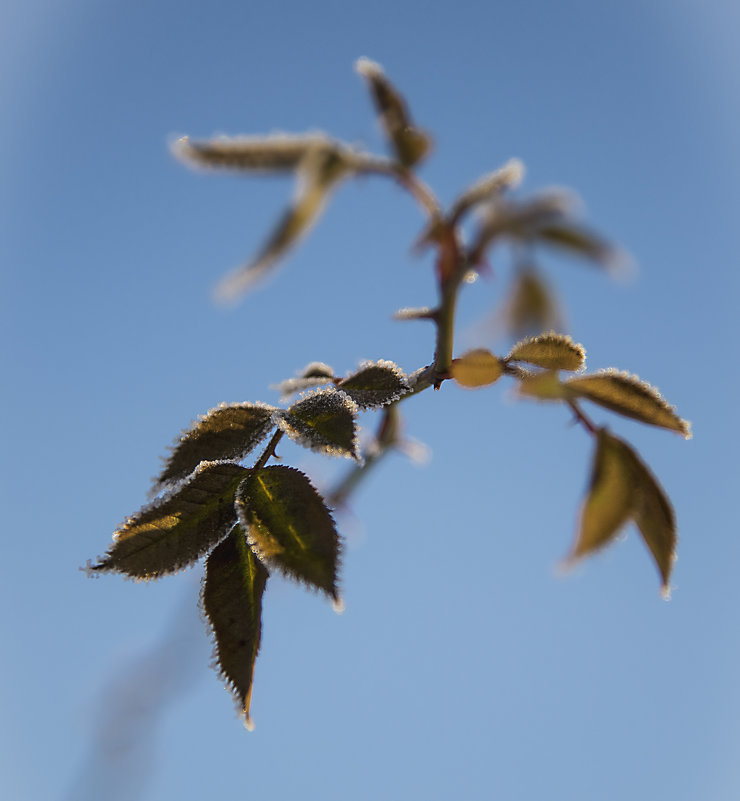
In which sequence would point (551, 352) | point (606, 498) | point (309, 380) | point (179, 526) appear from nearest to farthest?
point (606, 498) < point (179, 526) < point (551, 352) < point (309, 380)

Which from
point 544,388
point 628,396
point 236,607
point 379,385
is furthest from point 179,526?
point 628,396

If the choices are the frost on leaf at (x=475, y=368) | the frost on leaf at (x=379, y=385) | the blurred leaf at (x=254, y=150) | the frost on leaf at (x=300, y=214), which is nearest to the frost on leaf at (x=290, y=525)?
the frost on leaf at (x=379, y=385)

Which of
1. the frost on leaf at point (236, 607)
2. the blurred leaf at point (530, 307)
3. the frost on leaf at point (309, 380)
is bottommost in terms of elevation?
the frost on leaf at point (236, 607)

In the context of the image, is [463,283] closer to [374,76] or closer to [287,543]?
[374,76]

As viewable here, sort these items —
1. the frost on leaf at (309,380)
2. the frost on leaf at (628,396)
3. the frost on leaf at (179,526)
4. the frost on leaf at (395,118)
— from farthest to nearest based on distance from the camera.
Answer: the frost on leaf at (309,380), the frost on leaf at (628,396), the frost on leaf at (179,526), the frost on leaf at (395,118)

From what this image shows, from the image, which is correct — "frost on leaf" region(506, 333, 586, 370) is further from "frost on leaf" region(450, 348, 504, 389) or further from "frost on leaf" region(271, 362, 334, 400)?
"frost on leaf" region(271, 362, 334, 400)

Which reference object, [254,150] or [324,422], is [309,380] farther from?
[254,150]

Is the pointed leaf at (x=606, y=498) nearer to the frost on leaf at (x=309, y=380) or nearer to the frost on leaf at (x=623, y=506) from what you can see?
the frost on leaf at (x=623, y=506)
